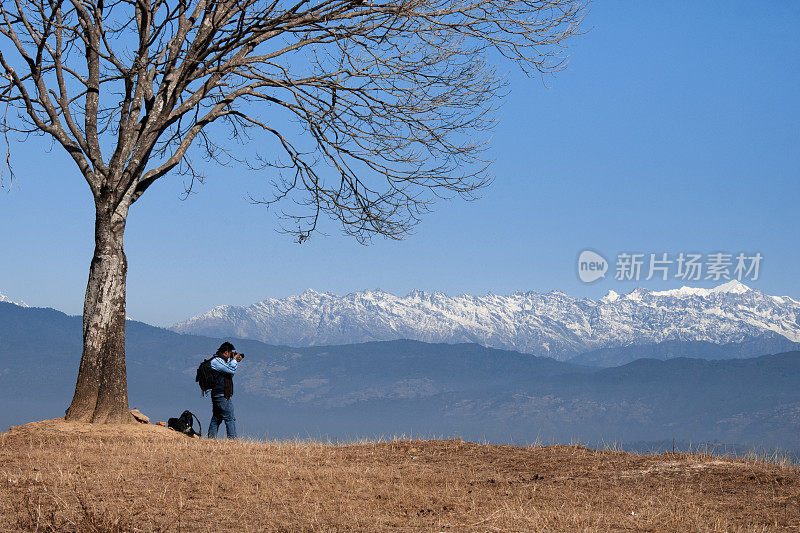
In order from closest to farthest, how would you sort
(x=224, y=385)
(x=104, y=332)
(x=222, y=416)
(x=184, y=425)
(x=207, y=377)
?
(x=104, y=332), (x=207, y=377), (x=224, y=385), (x=222, y=416), (x=184, y=425)

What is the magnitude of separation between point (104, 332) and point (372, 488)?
8.64 meters

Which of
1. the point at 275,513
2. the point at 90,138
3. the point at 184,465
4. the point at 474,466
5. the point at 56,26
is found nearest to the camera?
the point at 275,513

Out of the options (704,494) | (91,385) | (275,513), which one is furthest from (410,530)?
(91,385)

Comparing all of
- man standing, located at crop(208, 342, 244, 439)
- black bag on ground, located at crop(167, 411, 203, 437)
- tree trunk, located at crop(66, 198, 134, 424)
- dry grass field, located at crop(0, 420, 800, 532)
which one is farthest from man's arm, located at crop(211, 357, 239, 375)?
dry grass field, located at crop(0, 420, 800, 532)

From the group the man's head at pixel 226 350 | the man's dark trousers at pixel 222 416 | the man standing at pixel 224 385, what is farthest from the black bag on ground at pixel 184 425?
the man's head at pixel 226 350

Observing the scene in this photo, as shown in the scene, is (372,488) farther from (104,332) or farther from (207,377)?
(104,332)

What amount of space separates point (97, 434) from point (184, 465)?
4608 millimetres

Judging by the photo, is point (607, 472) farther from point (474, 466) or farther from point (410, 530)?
point (410, 530)

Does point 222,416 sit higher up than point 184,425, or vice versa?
point 222,416

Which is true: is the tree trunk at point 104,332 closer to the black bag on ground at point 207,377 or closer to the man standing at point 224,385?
the black bag on ground at point 207,377

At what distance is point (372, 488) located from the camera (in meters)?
9.44

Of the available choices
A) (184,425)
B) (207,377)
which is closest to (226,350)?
(207,377)

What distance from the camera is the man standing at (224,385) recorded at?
16.3 meters

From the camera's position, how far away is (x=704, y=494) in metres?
9.86
